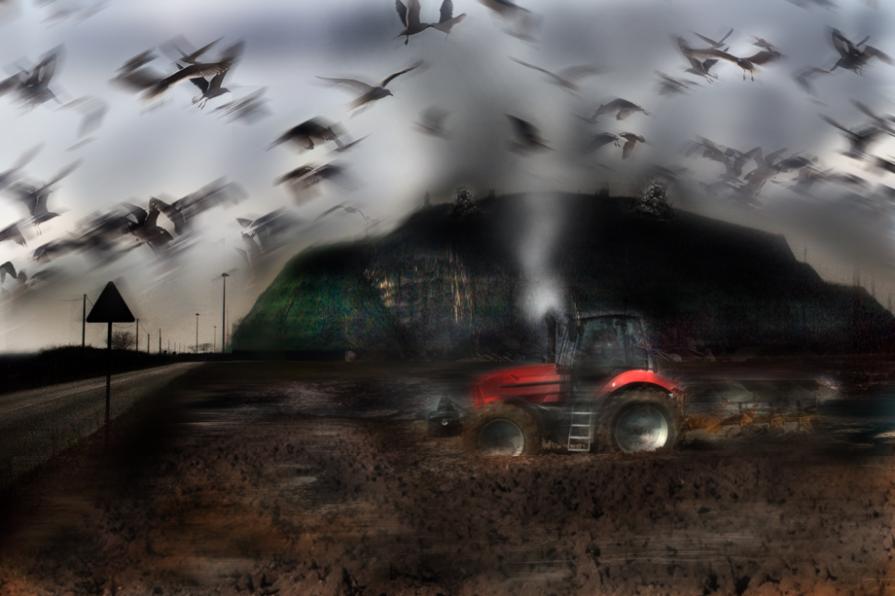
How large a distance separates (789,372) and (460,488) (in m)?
Answer: 1.37

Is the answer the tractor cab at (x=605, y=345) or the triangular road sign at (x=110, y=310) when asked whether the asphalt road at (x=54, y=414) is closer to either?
the triangular road sign at (x=110, y=310)

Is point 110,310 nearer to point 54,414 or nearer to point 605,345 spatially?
point 54,414

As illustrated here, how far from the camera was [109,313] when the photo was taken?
272 centimetres

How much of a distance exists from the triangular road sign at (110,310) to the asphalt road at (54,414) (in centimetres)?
21

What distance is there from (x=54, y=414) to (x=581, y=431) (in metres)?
2.24

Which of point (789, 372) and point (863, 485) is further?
point (863, 485)

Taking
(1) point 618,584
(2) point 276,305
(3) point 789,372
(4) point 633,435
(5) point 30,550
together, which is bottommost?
(1) point 618,584

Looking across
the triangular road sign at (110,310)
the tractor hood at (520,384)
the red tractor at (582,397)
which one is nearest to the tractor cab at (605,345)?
the red tractor at (582,397)

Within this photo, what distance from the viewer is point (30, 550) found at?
278 centimetres

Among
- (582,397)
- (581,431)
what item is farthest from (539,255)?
(581,431)

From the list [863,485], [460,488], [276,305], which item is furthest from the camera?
[863,485]

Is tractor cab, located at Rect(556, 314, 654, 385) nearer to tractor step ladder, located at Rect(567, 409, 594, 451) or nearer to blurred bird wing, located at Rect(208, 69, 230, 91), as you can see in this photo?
tractor step ladder, located at Rect(567, 409, 594, 451)

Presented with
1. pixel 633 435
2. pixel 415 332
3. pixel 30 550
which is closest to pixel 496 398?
pixel 415 332

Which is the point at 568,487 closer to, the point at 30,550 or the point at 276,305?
the point at 276,305
